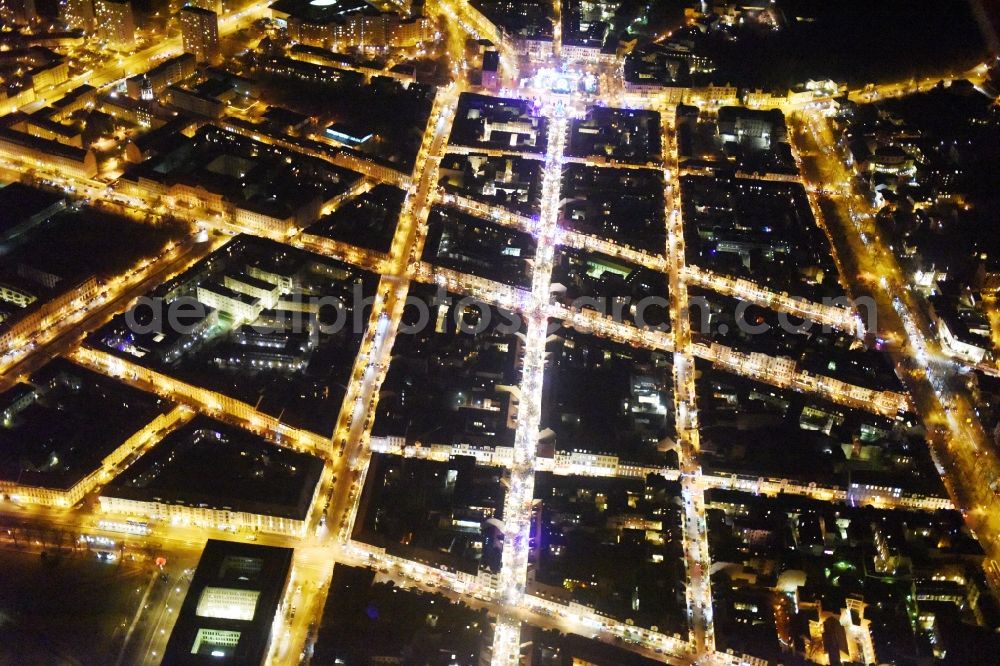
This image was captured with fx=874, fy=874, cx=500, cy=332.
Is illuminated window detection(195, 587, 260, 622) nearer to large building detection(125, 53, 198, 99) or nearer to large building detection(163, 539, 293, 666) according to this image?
large building detection(163, 539, 293, 666)

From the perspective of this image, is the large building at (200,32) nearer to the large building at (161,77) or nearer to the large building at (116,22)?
the large building at (161,77)

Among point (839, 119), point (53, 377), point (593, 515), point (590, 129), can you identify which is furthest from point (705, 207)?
point (53, 377)

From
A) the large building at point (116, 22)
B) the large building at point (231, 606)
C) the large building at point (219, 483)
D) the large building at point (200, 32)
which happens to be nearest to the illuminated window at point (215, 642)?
the large building at point (231, 606)

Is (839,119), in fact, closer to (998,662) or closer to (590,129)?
(590,129)

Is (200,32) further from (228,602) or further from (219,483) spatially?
(228,602)

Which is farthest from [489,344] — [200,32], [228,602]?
[200,32]

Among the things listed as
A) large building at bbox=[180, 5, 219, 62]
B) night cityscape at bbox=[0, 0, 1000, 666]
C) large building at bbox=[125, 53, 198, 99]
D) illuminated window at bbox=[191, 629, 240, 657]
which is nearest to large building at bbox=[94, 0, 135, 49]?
night cityscape at bbox=[0, 0, 1000, 666]
